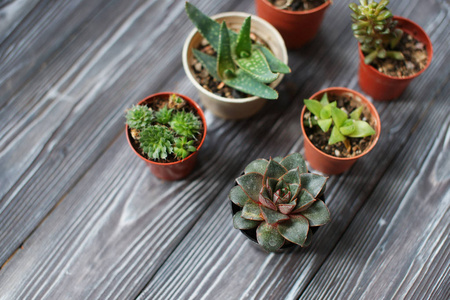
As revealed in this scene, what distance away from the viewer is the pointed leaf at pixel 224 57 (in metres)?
0.92

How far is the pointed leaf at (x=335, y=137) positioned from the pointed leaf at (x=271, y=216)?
0.24 meters

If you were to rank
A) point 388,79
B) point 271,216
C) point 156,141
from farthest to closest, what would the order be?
1. point 388,79
2. point 156,141
3. point 271,216

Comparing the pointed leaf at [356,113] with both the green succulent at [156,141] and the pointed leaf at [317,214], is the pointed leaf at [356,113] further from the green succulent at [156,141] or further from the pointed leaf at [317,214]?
the green succulent at [156,141]

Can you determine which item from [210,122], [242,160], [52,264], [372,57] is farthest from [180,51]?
[52,264]

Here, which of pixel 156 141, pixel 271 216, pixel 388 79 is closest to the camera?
pixel 271 216

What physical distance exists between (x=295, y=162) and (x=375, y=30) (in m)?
0.39

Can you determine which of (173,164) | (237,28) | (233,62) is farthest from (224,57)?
(173,164)

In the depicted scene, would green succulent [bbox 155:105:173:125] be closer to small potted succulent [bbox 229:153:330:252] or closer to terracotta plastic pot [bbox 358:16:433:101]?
small potted succulent [bbox 229:153:330:252]

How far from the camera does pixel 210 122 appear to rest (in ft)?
3.59

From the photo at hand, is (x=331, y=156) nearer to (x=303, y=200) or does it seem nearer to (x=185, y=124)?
(x=303, y=200)

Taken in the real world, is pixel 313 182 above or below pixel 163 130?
below

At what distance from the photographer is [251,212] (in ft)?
2.68

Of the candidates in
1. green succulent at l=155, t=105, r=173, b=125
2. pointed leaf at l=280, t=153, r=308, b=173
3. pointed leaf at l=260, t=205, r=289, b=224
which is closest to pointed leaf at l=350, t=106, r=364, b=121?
pointed leaf at l=280, t=153, r=308, b=173

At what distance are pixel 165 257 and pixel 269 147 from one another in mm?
388
